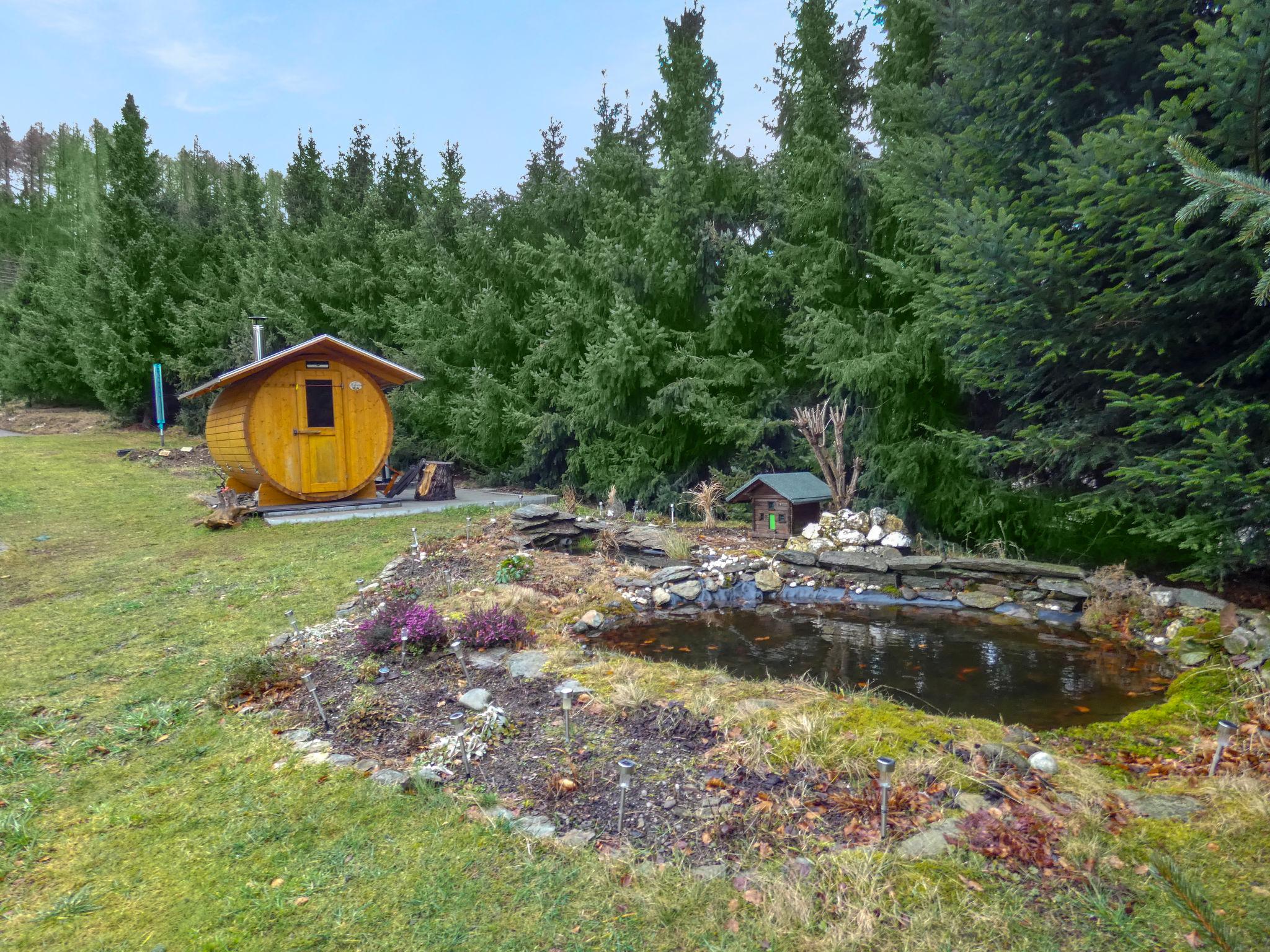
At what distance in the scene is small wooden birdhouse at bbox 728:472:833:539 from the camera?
817 cm

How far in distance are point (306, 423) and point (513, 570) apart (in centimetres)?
587

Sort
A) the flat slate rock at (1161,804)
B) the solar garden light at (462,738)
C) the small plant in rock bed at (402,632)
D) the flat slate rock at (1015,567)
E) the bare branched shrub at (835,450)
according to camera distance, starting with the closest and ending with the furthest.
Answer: the flat slate rock at (1161,804) → the solar garden light at (462,738) → the small plant in rock bed at (402,632) → the flat slate rock at (1015,567) → the bare branched shrub at (835,450)

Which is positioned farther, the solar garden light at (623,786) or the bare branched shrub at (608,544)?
the bare branched shrub at (608,544)

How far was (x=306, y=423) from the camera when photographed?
34.5ft

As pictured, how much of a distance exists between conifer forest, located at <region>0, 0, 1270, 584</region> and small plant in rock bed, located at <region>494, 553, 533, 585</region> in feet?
13.8

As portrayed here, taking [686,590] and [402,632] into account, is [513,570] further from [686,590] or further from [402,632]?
[402,632]

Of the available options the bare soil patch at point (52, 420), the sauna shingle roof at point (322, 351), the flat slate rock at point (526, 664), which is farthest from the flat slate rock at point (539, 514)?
the bare soil patch at point (52, 420)

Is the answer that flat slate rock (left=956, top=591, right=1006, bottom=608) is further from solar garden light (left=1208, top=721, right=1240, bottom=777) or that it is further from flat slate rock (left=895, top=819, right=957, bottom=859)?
flat slate rock (left=895, top=819, right=957, bottom=859)

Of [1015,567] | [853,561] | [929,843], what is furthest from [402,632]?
[1015,567]

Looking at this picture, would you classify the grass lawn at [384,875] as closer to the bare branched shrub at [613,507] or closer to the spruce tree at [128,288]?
the bare branched shrub at [613,507]

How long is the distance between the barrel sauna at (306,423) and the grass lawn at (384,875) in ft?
22.3

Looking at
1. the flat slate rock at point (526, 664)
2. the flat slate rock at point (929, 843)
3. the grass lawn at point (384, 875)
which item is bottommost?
the grass lawn at point (384, 875)

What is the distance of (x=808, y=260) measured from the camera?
31.9ft

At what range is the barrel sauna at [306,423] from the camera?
10.1 m
